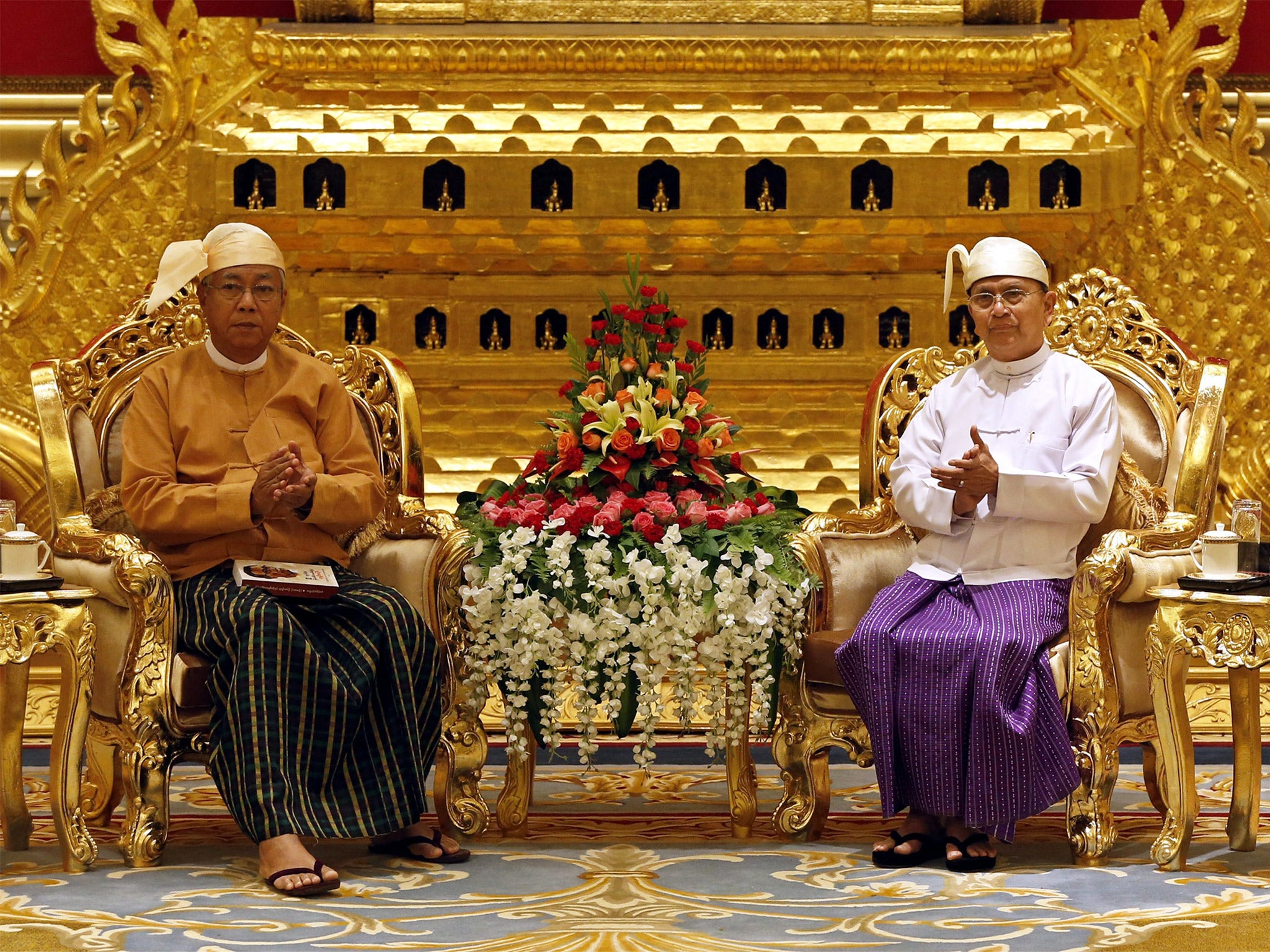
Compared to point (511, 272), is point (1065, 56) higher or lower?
higher

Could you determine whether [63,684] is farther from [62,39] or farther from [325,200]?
[62,39]

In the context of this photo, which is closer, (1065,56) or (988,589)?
(988,589)

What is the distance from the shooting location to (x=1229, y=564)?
158 inches

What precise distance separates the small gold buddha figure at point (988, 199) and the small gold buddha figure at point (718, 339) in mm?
1054

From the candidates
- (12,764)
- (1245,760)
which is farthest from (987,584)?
(12,764)

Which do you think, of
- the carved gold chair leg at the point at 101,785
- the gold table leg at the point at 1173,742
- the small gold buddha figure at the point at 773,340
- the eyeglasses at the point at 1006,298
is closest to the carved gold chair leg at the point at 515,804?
the carved gold chair leg at the point at 101,785

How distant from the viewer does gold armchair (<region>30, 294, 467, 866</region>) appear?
158 inches

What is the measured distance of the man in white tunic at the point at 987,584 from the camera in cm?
395

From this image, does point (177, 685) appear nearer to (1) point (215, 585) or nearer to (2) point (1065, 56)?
(1) point (215, 585)

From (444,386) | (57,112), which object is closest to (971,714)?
(444,386)

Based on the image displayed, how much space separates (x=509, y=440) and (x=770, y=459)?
982 mm

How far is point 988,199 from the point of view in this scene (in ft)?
20.8

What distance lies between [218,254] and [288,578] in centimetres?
86

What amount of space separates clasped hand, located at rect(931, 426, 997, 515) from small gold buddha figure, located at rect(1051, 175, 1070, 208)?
2.38 m
